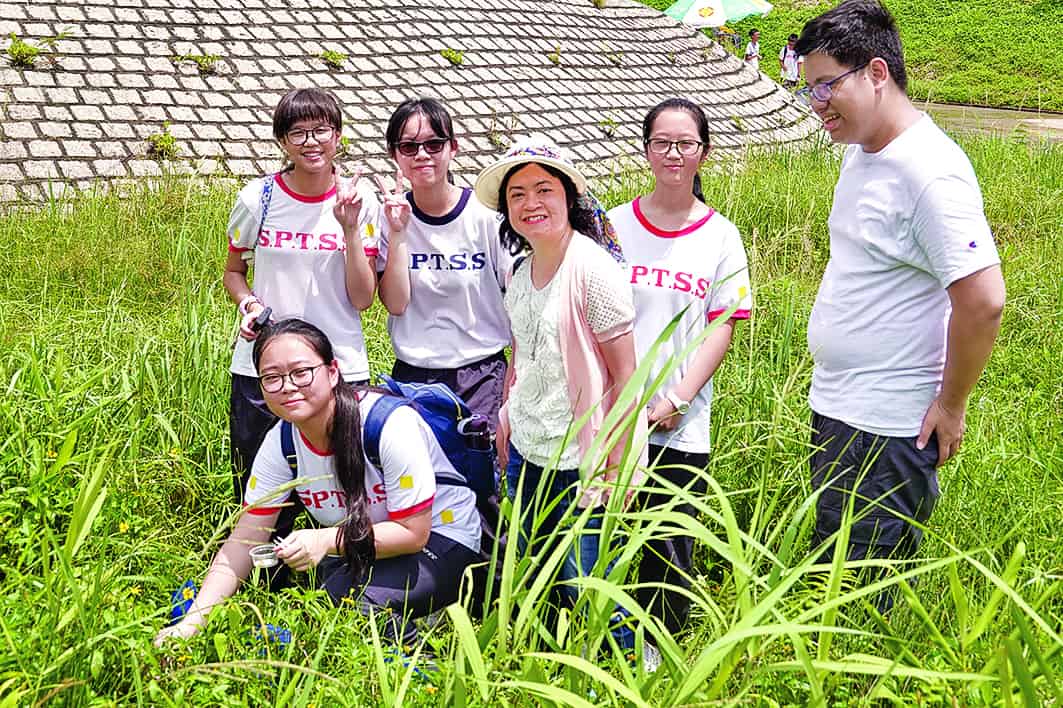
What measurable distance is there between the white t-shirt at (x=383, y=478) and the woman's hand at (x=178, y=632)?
0.47 m

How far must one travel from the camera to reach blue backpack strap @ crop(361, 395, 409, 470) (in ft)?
9.88

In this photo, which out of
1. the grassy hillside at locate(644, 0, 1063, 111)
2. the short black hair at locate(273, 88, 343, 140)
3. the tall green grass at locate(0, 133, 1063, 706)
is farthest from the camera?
the grassy hillside at locate(644, 0, 1063, 111)

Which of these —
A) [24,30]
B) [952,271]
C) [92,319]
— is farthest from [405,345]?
[24,30]

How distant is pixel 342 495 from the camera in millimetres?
3082

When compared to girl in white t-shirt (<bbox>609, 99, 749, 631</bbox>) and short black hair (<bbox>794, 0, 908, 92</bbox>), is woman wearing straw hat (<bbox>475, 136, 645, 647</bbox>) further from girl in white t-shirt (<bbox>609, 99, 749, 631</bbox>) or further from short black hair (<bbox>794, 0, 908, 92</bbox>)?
short black hair (<bbox>794, 0, 908, 92</bbox>)

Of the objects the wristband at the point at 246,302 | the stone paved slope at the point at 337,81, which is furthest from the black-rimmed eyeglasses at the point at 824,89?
the stone paved slope at the point at 337,81

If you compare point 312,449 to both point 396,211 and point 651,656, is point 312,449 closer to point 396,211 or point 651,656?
point 396,211

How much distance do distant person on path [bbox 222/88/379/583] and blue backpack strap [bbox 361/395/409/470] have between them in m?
0.51

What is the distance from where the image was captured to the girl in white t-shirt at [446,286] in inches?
139

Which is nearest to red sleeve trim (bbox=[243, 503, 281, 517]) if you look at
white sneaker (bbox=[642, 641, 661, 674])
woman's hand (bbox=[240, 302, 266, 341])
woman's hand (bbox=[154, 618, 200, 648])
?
woman's hand (bbox=[154, 618, 200, 648])

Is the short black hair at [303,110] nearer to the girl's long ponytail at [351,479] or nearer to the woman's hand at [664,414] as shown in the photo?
the girl's long ponytail at [351,479]

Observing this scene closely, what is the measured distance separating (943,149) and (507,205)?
3.94ft

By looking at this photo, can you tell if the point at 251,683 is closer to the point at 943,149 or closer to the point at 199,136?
the point at 943,149

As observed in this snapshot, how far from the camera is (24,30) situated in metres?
8.84
